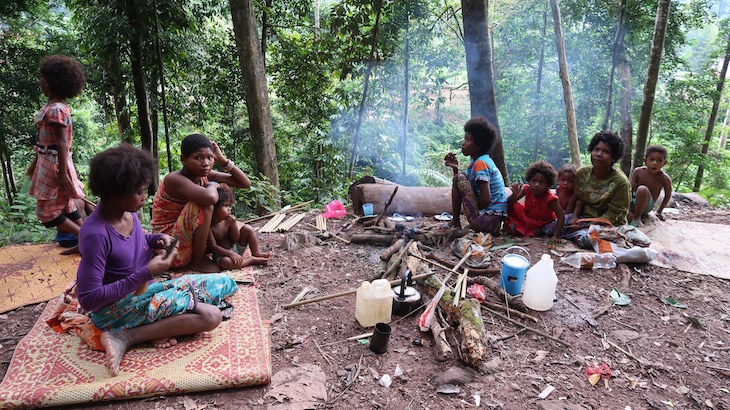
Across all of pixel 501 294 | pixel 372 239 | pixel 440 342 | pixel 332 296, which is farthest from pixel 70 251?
pixel 501 294

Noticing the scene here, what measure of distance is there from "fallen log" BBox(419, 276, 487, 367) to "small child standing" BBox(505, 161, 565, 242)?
1.91 meters

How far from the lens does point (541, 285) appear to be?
9.32 ft

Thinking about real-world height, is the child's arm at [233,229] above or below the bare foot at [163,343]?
above

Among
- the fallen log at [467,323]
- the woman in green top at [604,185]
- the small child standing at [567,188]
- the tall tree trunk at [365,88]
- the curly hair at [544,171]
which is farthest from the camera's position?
the tall tree trunk at [365,88]

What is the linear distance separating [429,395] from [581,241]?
2.85m

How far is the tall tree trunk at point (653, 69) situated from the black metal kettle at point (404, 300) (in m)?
5.72

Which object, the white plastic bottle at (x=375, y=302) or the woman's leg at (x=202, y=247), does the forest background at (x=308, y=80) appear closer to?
the woman's leg at (x=202, y=247)

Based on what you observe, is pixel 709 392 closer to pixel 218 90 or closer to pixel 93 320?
pixel 93 320

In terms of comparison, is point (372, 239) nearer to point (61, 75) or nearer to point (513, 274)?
point (513, 274)

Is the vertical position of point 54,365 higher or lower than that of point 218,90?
lower

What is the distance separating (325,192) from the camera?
8211 mm

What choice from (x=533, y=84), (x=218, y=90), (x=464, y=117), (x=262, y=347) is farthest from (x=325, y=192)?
(x=464, y=117)

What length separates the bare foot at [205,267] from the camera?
11.0 feet

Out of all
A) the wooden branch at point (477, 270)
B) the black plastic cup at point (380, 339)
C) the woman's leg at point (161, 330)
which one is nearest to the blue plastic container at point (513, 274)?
the wooden branch at point (477, 270)
